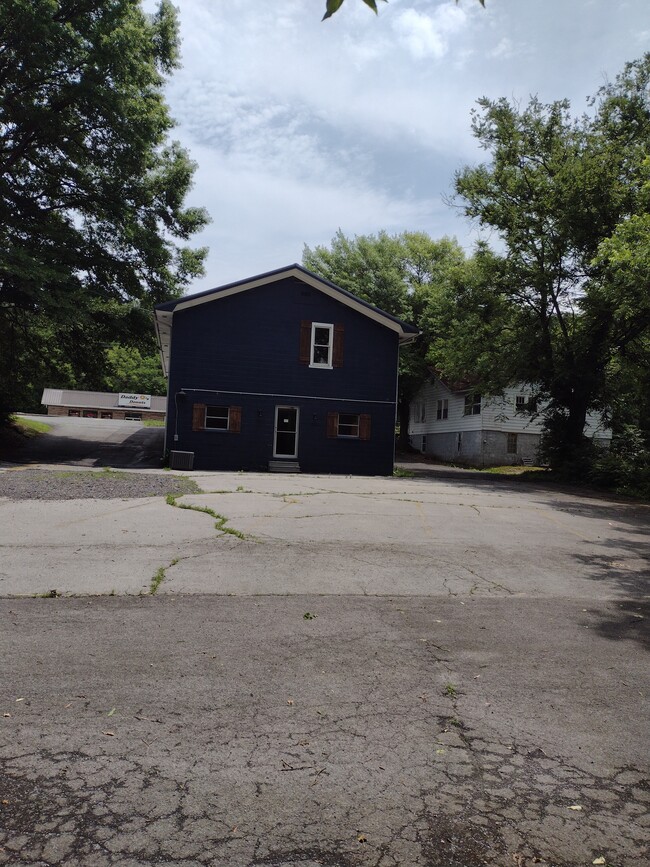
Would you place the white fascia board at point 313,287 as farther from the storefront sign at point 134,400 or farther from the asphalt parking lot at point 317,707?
the storefront sign at point 134,400

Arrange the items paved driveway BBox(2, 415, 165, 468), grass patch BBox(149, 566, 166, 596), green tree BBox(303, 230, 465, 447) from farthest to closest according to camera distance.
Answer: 1. green tree BBox(303, 230, 465, 447)
2. paved driveway BBox(2, 415, 165, 468)
3. grass patch BBox(149, 566, 166, 596)

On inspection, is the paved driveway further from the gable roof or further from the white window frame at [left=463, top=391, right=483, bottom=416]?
the white window frame at [left=463, top=391, right=483, bottom=416]

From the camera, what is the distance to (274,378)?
22734 mm

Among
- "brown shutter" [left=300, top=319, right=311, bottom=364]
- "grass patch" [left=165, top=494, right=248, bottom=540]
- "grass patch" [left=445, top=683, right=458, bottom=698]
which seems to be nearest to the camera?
"grass patch" [left=445, top=683, right=458, bottom=698]

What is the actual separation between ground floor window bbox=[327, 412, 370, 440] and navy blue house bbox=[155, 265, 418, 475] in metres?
0.04

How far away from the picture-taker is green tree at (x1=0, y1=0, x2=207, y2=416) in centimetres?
2162

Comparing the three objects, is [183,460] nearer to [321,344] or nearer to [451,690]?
[321,344]

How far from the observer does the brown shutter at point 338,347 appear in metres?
23.2

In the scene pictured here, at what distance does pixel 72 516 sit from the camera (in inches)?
376

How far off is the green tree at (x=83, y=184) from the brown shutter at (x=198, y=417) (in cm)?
502

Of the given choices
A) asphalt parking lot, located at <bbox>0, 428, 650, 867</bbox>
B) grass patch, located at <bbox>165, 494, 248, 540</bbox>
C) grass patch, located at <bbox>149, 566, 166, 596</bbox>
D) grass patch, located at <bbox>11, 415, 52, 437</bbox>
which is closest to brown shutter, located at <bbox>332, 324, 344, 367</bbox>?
grass patch, located at <bbox>165, 494, 248, 540</bbox>

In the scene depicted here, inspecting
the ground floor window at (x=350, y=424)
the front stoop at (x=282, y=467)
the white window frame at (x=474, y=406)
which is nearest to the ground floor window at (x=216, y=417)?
the front stoop at (x=282, y=467)

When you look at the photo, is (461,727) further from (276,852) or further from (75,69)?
(75,69)

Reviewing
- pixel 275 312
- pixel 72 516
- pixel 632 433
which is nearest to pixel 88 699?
pixel 72 516
